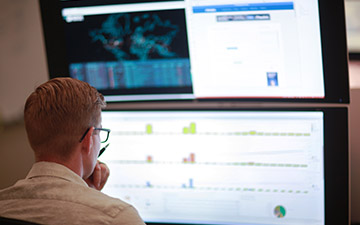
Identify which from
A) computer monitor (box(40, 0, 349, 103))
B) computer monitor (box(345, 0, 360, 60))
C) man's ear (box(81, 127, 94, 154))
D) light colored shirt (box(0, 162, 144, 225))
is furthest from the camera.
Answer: computer monitor (box(345, 0, 360, 60))

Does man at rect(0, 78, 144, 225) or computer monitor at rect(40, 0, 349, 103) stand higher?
computer monitor at rect(40, 0, 349, 103)

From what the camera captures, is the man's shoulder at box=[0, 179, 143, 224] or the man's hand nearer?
the man's shoulder at box=[0, 179, 143, 224]

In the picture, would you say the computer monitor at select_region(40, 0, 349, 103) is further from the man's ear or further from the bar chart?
the man's ear

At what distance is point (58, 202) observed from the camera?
0.91 metres

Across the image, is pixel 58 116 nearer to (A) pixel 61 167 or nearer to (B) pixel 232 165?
(A) pixel 61 167

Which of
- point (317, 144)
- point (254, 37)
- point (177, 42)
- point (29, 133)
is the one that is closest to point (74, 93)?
point (29, 133)

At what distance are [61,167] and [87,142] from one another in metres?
0.08

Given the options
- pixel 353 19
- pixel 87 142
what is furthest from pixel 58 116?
pixel 353 19

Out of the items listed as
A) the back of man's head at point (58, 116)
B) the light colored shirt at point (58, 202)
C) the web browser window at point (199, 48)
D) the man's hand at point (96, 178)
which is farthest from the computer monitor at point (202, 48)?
the light colored shirt at point (58, 202)

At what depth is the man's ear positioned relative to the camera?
102cm

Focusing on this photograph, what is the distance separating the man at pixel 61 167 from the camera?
906 millimetres

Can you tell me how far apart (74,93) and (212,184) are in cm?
60

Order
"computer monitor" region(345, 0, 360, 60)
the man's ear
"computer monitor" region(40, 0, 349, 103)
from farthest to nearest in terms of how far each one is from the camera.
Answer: "computer monitor" region(345, 0, 360, 60)
"computer monitor" region(40, 0, 349, 103)
the man's ear

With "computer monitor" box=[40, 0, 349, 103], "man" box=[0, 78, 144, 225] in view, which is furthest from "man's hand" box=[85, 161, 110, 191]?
"computer monitor" box=[40, 0, 349, 103]
